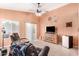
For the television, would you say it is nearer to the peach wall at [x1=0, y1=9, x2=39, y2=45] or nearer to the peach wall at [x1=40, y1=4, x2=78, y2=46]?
the peach wall at [x1=40, y1=4, x2=78, y2=46]

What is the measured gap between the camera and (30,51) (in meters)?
1.76

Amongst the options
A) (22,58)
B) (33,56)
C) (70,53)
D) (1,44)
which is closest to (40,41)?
(33,56)

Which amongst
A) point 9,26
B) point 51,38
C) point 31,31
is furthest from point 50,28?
point 9,26

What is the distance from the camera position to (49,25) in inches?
74.9

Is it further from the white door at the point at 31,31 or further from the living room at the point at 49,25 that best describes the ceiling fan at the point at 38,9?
the white door at the point at 31,31

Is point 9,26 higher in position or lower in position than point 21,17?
lower

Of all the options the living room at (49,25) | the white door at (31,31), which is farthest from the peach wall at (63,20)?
the white door at (31,31)

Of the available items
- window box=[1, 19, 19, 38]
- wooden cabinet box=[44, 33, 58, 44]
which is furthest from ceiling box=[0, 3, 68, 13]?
wooden cabinet box=[44, 33, 58, 44]

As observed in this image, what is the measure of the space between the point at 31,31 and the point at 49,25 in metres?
0.36

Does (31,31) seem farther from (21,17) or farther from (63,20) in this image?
(63,20)

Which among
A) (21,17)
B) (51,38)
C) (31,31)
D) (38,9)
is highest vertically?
(38,9)

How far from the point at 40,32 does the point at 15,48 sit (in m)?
0.54

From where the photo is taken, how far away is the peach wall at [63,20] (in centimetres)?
178

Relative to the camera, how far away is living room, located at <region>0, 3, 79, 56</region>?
69.1 inches
